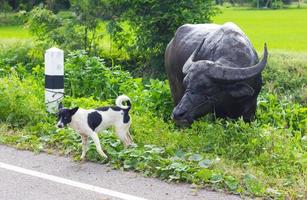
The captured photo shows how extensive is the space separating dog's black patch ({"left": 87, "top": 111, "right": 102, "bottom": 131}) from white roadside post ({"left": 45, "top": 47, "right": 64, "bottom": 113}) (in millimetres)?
1762

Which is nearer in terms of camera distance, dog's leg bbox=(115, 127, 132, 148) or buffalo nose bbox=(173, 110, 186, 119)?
dog's leg bbox=(115, 127, 132, 148)

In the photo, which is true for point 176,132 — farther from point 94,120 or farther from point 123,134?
point 94,120

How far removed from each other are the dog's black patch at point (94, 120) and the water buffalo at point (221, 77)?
926mm

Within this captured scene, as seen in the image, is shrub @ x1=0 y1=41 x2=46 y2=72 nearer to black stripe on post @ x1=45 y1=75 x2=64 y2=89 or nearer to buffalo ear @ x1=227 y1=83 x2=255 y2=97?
black stripe on post @ x1=45 y1=75 x2=64 y2=89

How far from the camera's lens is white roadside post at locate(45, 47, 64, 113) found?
8.23 meters

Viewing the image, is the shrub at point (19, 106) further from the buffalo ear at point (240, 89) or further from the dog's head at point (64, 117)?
the buffalo ear at point (240, 89)

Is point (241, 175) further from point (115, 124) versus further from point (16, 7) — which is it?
point (16, 7)

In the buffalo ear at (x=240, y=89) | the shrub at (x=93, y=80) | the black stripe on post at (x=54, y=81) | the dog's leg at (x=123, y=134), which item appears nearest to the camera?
the dog's leg at (x=123, y=134)

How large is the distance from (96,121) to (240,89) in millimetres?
1746

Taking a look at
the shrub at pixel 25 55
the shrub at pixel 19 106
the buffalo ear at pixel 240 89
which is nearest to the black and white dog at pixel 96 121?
the buffalo ear at pixel 240 89

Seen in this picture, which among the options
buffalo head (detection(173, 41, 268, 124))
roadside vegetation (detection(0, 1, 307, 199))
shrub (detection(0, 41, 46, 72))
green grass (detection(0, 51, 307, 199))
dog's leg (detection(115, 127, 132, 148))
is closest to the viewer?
green grass (detection(0, 51, 307, 199))

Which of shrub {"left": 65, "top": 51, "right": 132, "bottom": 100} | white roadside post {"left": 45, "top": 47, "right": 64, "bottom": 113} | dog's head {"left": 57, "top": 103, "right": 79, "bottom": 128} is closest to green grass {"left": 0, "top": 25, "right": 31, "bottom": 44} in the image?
shrub {"left": 65, "top": 51, "right": 132, "bottom": 100}

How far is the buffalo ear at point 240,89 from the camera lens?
7.17m

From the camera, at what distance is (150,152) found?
6.59m
